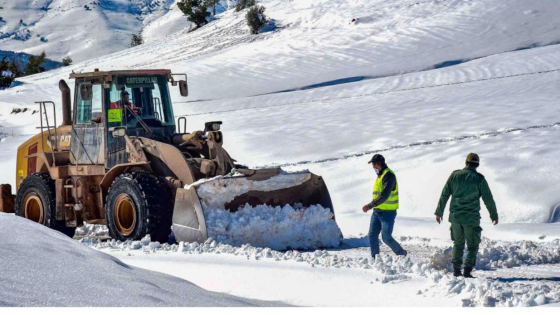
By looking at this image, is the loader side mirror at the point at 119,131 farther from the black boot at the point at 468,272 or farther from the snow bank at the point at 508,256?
the black boot at the point at 468,272

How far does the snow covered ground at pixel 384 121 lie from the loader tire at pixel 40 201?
2.15 metres

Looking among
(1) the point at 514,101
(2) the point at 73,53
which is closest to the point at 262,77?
(1) the point at 514,101

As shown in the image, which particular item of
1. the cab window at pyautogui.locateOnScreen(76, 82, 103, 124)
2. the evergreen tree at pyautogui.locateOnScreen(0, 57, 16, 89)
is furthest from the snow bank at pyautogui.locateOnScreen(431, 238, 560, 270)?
the evergreen tree at pyautogui.locateOnScreen(0, 57, 16, 89)

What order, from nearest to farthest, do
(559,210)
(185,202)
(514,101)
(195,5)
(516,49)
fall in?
(185,202) < (559,210) < (514,101) < (516,49) < (195,5)

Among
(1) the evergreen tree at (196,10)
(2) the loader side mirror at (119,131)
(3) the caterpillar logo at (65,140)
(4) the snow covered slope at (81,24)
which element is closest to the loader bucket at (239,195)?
(2) the loader side mirror at (119,131)

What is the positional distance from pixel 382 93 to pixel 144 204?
18462 mm

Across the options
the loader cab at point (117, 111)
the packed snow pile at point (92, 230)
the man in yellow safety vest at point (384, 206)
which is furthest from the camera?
the packed snow pile at point (92, 230)

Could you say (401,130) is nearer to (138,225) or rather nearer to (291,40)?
(138,225)

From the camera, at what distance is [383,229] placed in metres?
8.46

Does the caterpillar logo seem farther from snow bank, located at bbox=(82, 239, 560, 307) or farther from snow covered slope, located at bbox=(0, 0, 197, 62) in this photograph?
snow covered slope, located at bbox=(0, 0, 197, 62)

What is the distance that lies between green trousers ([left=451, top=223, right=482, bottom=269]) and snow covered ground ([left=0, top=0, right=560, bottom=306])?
253mm

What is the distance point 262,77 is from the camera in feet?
115

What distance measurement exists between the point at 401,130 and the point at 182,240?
30.0ft

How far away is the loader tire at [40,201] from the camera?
1114 centimetres
